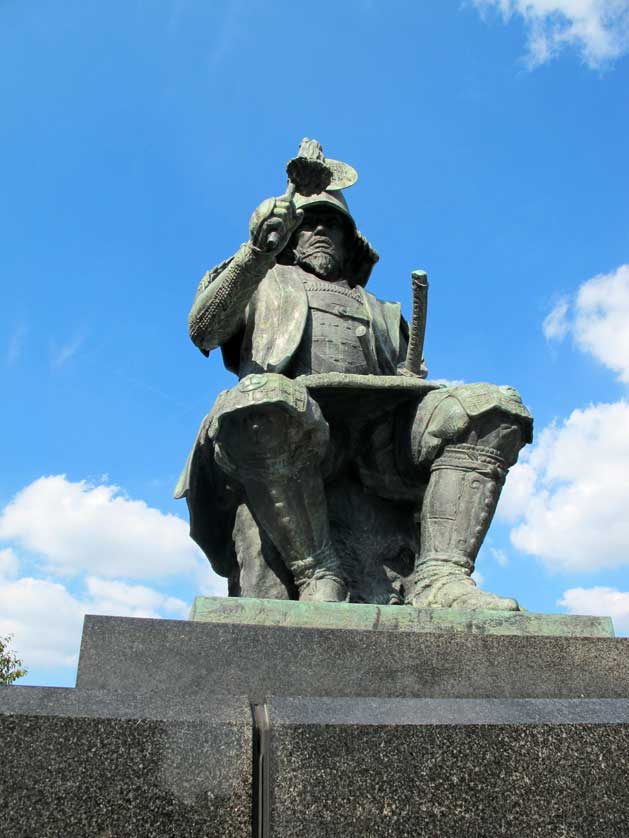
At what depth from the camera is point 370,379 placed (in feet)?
13.7

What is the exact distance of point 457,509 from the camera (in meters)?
3.97

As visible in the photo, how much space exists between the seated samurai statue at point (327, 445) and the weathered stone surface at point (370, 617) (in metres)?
0.10

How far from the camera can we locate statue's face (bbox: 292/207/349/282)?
520 centimetres

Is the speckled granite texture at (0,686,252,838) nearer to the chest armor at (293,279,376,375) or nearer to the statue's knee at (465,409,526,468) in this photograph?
the statue's knee at (465,409,526,468)

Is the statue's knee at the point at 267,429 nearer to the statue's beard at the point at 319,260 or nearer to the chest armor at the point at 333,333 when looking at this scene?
the chest armor at the point at 333,333

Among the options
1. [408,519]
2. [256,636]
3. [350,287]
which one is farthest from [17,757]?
[350,287]

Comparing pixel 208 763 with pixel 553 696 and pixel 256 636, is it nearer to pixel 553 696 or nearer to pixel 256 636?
pixel 256 636

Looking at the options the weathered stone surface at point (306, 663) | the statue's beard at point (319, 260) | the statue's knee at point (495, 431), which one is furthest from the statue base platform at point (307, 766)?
the statue's beard at point (319, 260)

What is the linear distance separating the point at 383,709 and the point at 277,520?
158 centimetres

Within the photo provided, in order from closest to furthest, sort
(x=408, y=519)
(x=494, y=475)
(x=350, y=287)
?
1. (x=494, y=475)
2. (x=408, y=519)
3. (x=350, y=287)

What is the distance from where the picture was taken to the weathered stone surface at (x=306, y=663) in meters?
2.83

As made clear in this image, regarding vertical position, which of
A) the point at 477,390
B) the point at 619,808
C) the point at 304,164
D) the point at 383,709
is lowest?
the point at 619,808

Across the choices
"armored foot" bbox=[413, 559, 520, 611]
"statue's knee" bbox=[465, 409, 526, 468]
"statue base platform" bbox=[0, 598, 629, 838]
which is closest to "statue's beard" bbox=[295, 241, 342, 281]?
"statue's knee" bbox=[465, 409, 526, 468]

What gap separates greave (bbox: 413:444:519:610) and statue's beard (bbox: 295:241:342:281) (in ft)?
5.54
